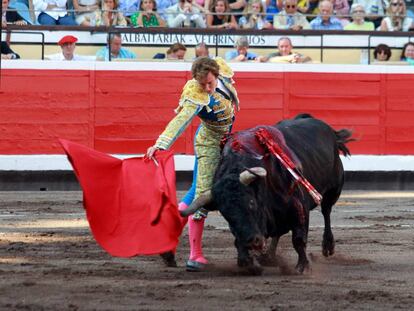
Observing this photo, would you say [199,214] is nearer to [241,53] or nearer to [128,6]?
[241,53]

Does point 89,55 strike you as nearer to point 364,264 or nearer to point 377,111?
point 377,111

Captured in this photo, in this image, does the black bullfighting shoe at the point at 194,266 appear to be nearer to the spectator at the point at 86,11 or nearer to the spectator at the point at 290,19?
the spectator at the point at 86,11

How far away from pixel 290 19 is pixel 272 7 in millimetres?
416

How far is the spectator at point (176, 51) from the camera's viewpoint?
13.5m

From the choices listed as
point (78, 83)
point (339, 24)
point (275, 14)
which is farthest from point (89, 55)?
point (339, 24)

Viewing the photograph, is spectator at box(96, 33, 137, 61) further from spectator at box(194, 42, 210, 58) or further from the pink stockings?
the pink stockings

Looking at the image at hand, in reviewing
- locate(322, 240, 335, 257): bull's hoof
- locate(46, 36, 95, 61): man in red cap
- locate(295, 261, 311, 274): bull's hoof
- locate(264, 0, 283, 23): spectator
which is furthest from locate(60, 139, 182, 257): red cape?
locate(264, 0, 283, 23): spectator

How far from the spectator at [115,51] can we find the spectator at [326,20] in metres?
2.34

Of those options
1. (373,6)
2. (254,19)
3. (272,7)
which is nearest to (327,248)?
(254,19)

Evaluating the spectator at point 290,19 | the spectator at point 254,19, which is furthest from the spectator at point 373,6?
the spectator at point 254,19

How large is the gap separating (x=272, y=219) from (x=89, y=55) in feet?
24.8

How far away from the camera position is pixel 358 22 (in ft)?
48.0

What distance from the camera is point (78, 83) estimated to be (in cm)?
1370

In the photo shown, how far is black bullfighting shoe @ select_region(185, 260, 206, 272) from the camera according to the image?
270 inches
